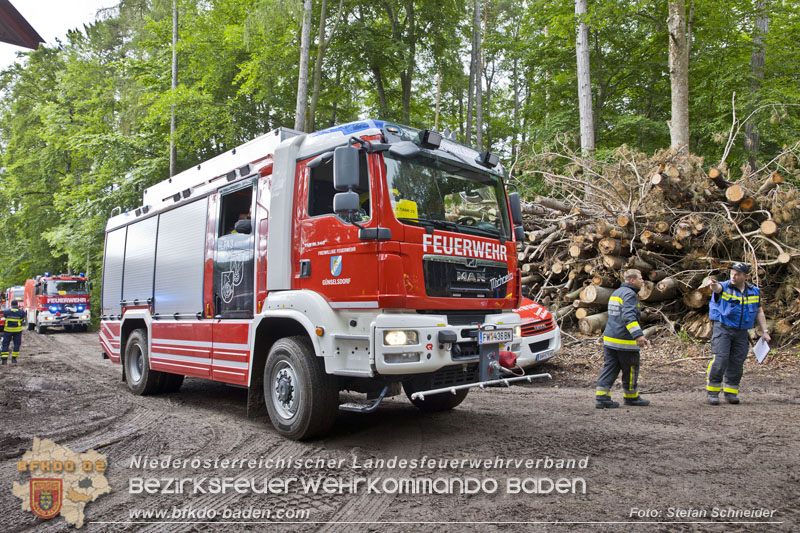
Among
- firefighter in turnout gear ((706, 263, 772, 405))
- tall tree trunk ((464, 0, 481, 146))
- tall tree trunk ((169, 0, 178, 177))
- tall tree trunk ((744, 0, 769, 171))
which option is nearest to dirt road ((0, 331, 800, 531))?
firefighter in turnout gear ((706, 263, 772, 405))

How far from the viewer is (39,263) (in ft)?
99.3

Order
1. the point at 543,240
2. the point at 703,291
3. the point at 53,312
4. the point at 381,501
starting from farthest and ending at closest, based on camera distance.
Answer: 1. the point at 53,312
2. the point at 543,240
3. the point at 703,291
4. the point at 381,501

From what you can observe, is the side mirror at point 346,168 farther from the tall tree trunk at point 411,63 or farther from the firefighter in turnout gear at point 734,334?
the tall tree trunk at point 411,63

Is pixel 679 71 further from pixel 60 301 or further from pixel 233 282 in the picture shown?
pixel 60 301

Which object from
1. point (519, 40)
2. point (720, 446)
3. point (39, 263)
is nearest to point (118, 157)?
point (39, 263)

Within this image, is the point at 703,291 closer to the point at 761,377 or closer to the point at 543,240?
the point at 761,377

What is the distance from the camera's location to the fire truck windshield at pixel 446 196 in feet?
15.7

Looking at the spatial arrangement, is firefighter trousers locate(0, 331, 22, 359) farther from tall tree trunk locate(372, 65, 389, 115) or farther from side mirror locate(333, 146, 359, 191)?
tall tree trunk locate(372, 65, 389, 115)

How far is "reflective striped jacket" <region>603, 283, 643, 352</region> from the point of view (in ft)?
20.8

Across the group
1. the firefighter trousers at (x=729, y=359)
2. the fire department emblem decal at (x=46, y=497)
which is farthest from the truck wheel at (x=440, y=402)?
the fire department emblem decal at (x=46, y=497)

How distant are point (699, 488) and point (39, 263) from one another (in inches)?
1410

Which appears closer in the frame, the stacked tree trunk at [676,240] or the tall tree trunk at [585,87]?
the stacked tree trunk at [676,240]

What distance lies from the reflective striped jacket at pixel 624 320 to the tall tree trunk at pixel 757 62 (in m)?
10.5

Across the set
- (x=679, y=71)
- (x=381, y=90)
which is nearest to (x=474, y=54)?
(x=381, y=90)
